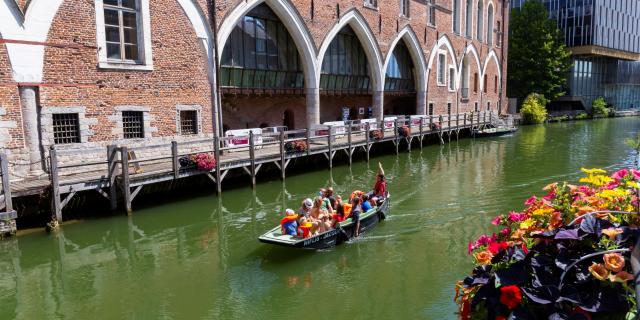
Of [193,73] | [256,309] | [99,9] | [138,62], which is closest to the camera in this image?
[256,309]

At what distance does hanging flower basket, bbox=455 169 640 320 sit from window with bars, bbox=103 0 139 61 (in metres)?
14.5

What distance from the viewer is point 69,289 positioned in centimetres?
864

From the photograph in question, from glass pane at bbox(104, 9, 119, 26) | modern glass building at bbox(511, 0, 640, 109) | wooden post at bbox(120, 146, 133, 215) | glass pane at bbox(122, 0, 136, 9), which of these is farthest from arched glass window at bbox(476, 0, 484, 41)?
wooden post at bbox(120, 146, 133, 215)

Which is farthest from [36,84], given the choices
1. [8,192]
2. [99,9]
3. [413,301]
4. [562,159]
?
[562,159]

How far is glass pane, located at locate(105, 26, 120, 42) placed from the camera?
1498 cm

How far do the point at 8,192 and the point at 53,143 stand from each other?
3344 millimetres

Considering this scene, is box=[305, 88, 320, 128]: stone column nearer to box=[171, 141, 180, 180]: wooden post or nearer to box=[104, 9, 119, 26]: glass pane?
box=[104, 9, 119, 26]: glass pane

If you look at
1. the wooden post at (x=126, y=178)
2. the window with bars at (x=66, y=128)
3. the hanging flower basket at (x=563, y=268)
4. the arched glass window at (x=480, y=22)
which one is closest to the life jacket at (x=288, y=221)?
the wooden post at (x=126, y=178)

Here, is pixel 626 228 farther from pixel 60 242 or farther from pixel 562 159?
pixel 562 159

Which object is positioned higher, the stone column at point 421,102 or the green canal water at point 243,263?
the stone column at point 421,102

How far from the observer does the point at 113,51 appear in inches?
599

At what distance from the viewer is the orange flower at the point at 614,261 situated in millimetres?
2613

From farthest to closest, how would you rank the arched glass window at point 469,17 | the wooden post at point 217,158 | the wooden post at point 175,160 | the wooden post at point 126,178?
the arched glass window at point 469,17, the wooden post at point 217,158, the wooden post at point 175,160, the wooden post at point 126,178

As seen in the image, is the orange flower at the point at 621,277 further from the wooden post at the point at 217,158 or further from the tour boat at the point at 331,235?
the wooden post at the point at 217,158
